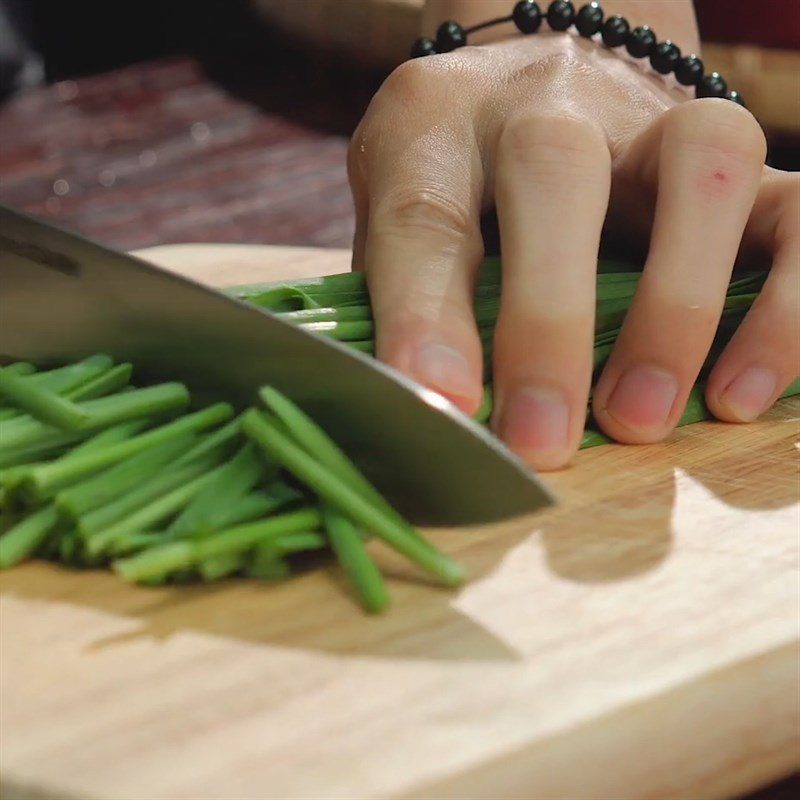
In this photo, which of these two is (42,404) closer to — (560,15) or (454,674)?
(454,674)

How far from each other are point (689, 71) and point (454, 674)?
1.02m

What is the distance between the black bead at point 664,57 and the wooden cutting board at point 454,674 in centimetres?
76

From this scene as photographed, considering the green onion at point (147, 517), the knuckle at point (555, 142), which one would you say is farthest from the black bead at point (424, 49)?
the green onion at point (147, 517)

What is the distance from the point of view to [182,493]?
87 centimetres

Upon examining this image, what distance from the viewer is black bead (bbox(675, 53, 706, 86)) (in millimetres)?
1478

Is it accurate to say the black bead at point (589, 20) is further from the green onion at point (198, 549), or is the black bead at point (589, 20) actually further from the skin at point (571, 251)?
the green onion at point (198, 549)

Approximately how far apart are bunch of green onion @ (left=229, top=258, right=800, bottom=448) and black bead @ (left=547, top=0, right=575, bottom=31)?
489 mm

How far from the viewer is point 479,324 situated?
1.07m

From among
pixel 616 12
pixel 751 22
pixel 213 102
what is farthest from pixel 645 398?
pixel 213 102

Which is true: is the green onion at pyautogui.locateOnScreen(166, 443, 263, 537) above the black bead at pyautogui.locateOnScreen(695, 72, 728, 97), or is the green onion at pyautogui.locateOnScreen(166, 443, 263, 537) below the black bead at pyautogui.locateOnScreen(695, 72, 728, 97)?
below

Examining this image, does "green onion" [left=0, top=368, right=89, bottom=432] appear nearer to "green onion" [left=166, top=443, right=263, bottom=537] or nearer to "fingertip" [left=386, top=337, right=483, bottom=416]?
"green onion" [left=166, top=443, right=263, bottom=537]

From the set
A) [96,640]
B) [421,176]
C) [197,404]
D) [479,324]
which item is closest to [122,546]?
[96,640]

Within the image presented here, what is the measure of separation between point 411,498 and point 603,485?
19cm

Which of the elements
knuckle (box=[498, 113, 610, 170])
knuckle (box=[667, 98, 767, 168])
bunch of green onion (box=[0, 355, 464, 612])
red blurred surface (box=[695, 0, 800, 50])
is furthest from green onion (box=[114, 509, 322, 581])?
red blurred surface (box=[695, 0, 800, 50])
